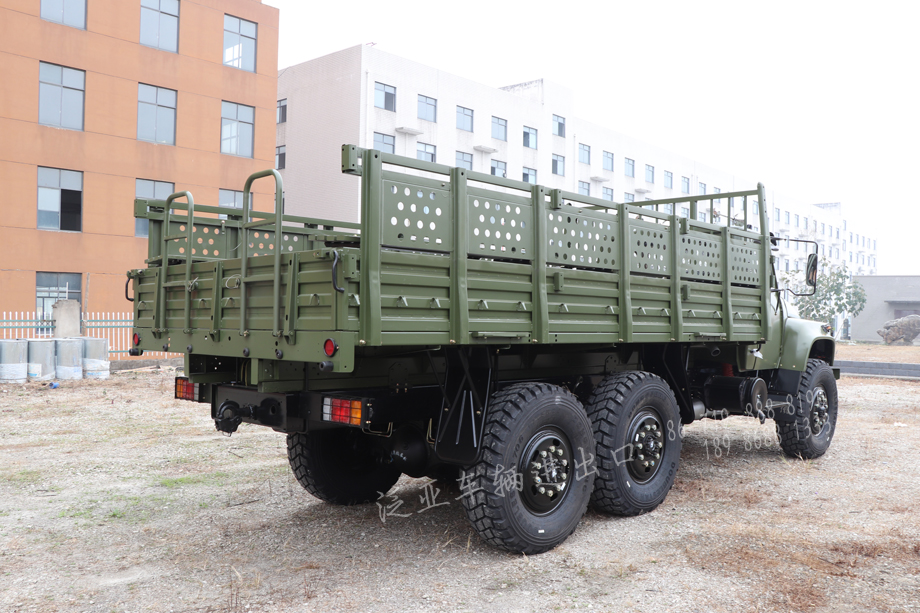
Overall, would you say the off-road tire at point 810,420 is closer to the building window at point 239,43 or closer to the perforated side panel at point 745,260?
the perforated side panel at point 745,260

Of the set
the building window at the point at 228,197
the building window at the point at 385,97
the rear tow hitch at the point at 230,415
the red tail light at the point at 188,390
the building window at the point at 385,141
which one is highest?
the building window at the point at 385,97

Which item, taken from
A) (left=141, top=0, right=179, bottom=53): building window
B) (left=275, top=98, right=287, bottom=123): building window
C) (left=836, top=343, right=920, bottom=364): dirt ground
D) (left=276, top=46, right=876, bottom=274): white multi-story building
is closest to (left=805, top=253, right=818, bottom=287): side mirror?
(left=276, top=46, right=876, bottom=274): white multi-story building

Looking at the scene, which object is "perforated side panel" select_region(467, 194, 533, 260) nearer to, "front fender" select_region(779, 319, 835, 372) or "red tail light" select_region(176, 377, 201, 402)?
"red tail light" select_region(176, 377, 201, 402)

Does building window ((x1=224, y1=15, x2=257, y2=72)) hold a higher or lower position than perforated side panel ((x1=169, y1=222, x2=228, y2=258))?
higher

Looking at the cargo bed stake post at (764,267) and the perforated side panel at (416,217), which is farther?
the cargo bed stake post at (764,267)

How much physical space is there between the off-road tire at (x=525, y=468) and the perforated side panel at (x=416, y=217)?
1192mm

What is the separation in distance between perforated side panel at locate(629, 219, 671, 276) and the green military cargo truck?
0.02m

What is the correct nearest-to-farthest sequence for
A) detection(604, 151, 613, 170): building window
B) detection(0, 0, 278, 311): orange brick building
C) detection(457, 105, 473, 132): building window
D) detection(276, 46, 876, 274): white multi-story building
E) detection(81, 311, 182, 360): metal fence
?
1. detection(81, 311, 182, 360): metal fence
2. detection(0, 0, 278, 311): orange brick building
3. detection(276, 46, 876, 274): white multi-story building
4. detection(457, 105, 473, 132): building window
5. detection(604, 151, 613, 170): building window

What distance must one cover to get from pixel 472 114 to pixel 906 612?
118 feet

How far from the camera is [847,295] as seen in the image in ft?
186

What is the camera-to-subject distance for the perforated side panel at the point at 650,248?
5.66 m

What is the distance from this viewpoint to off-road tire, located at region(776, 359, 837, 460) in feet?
25.3

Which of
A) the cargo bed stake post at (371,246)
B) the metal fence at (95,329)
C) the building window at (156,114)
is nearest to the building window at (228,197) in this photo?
the building window at (156,114)

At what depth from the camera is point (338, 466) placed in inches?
231
